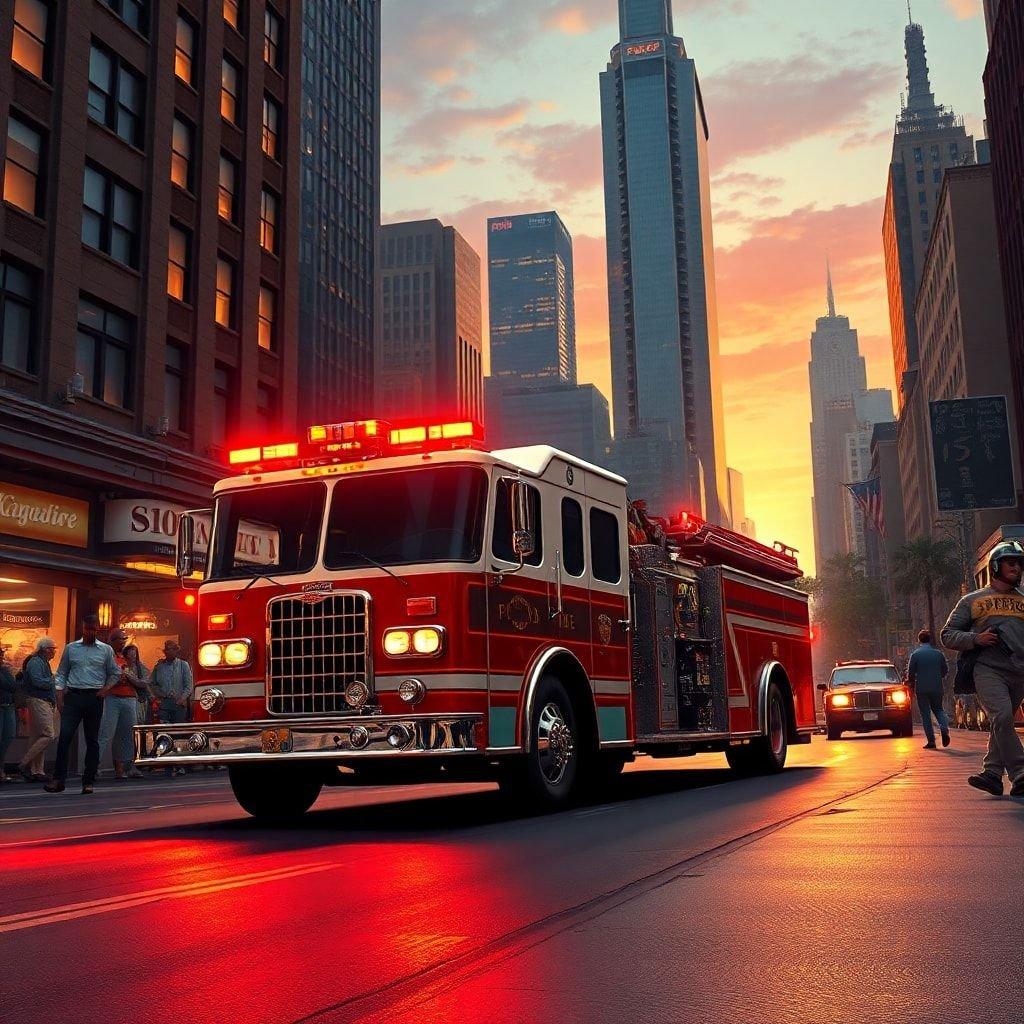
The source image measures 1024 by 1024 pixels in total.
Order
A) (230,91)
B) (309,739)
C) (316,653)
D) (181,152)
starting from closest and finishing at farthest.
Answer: (309,739) < (316,653) < (181,152) < (230,91)

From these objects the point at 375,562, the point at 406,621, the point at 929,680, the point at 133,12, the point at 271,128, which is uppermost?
the point at 271,128

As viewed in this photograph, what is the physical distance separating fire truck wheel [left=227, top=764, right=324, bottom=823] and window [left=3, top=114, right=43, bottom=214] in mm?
17050

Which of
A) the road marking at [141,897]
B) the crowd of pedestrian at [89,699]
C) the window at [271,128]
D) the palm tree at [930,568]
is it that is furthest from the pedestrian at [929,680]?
the palm tree at [930,568]

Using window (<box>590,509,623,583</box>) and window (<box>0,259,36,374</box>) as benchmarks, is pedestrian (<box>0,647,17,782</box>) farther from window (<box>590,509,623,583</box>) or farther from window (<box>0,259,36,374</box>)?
window (<box>590,509,623,583</box>)

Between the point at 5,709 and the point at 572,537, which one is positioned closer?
the point at 572,537

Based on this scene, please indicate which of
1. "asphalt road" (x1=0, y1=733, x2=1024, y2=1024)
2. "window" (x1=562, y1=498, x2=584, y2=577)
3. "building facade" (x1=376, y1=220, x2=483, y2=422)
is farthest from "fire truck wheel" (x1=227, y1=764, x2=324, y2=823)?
"building facade" (x1=376, y1=220, x2=483, y2=422)

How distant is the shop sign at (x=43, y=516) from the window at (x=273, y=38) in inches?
653

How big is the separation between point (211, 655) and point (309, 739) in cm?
133

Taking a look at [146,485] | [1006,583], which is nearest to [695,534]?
[1006,583]

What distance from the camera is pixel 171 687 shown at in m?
20.6

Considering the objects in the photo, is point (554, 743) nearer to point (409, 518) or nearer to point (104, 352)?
point (409, 518)

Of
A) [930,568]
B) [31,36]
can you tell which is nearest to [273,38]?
[31,36]

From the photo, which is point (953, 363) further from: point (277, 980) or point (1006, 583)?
point (277, 980)

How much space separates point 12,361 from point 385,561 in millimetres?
16674
